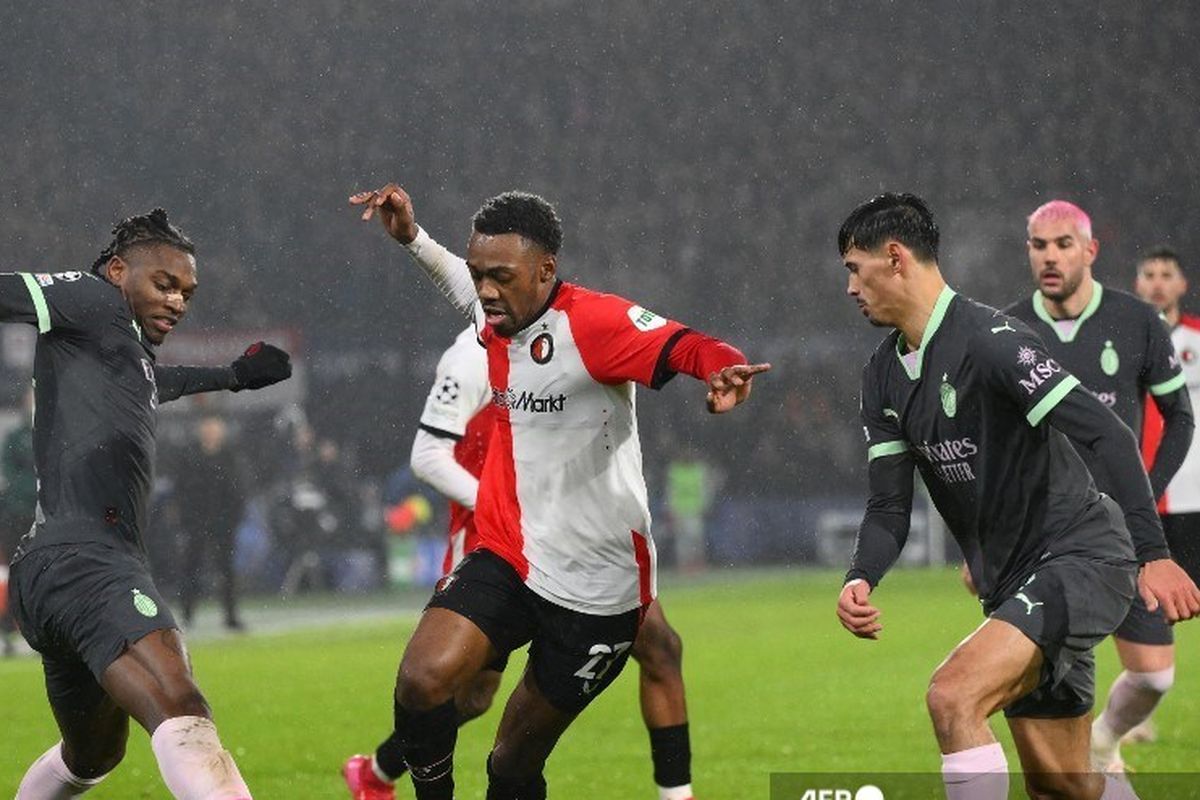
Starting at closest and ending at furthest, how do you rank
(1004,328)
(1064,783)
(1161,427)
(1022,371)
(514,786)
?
(1022,371) → (1004,328) → (1064,783) → (514,786) → (1161,427)

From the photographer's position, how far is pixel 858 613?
4.94 m

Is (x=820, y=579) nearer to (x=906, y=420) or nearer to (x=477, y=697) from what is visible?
(x=477, y=697)

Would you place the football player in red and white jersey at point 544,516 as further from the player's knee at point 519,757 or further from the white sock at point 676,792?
the white sock at point 676,792

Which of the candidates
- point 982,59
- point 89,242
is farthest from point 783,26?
point 89,242

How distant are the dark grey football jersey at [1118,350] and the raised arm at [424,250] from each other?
216 cm

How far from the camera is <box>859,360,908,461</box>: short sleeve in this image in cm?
531

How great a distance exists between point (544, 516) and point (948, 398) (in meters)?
1.23

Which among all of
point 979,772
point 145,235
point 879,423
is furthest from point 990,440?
point 145,235

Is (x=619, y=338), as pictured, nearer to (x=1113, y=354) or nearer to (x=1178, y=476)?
(x=1113, y=354)

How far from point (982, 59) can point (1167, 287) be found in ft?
70.4

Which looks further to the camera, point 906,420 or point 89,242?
point 89,242

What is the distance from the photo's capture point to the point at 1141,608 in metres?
7.41

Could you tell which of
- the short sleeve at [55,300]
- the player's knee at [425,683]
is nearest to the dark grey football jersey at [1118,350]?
the player's knee at [425,683]

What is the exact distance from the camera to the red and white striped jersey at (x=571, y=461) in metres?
5.46
